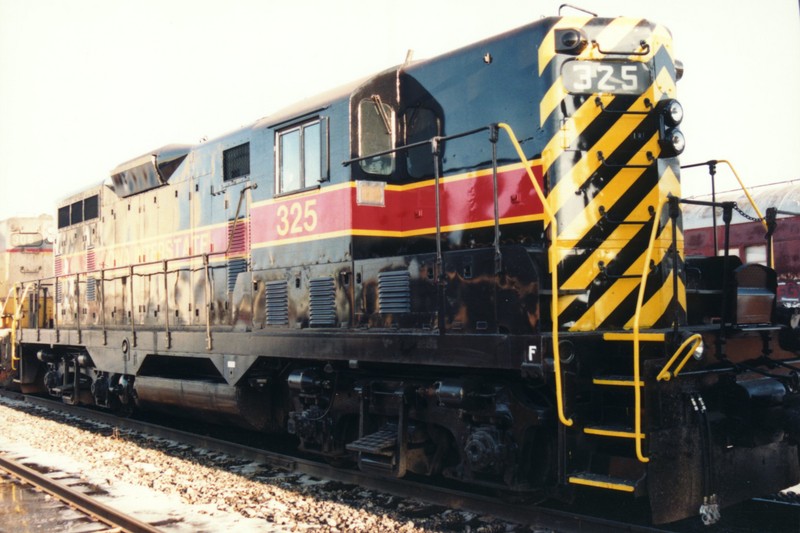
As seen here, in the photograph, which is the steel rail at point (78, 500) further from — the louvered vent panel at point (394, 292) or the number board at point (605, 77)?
the number board at point (605, 77)

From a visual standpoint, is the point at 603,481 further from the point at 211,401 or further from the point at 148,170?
the point at 148,170

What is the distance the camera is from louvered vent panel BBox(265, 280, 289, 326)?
717 cm

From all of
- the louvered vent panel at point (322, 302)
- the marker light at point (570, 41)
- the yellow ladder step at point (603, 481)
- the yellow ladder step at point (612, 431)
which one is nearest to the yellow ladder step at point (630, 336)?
the yellow ladder step at point (612, 431)

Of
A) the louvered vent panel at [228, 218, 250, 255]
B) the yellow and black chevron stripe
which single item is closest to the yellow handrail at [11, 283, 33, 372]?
the louvered vent panel at [228, 218, 250, 255]

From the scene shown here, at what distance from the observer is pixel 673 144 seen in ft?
18.4

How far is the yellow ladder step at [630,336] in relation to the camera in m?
4.64

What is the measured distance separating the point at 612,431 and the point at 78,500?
15.1 feet

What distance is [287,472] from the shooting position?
7.36 m

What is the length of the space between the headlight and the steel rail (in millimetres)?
4715

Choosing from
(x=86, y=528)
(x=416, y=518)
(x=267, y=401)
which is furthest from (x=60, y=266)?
(x=416, y=518)

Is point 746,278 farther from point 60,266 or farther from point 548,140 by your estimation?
point 60,266

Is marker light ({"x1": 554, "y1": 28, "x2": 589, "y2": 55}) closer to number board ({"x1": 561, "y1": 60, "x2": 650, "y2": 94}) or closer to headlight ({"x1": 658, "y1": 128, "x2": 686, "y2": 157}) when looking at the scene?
number board ({"x1": 561, "y1": 60, "x2": 650, "y2": 94})

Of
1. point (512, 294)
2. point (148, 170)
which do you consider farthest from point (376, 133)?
point (148, 170)

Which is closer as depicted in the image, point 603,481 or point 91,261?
point 603,481
